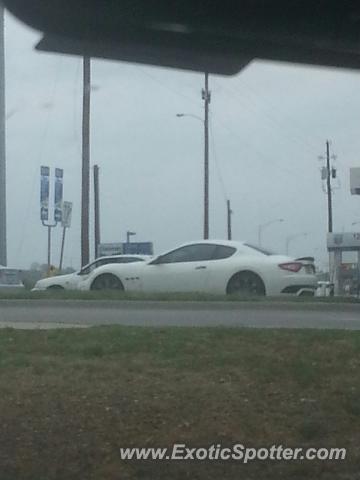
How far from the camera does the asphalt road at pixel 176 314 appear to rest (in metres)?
14.7

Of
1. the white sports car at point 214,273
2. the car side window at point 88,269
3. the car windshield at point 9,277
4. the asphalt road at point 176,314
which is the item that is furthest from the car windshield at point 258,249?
the car windshield at point 9,277

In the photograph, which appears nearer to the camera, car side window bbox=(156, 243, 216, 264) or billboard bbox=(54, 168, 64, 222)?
car side window bbox=(156, 243, 216, 264)

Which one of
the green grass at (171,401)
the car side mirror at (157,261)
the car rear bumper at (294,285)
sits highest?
the car side mirror at (157,261)

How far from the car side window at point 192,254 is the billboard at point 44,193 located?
19.7 meters

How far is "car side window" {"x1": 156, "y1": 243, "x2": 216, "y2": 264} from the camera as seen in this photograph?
69.6 ft

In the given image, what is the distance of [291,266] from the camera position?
20484mm

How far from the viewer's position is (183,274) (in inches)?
845

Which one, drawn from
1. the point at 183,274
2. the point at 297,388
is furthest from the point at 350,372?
the point at 183,274

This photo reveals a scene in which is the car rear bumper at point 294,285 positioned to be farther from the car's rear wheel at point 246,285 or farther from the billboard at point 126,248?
the billboard at point 126,248

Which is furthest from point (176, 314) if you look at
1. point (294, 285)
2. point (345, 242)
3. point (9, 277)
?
point (345, 242)

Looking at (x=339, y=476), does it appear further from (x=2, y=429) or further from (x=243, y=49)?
(x=243, y=49)

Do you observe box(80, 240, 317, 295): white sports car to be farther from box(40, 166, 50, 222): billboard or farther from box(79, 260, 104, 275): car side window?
box(40, 166, 50, 222): billboard

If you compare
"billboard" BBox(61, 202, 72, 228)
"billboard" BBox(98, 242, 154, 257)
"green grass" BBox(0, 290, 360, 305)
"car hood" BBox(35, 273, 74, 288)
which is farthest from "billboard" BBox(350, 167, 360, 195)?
"green grass" BBox(0, 290, 360, 305)

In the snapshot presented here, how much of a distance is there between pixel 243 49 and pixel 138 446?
333 cm
